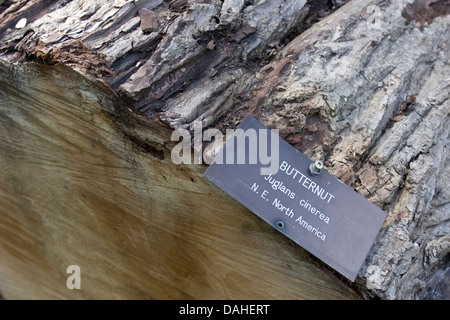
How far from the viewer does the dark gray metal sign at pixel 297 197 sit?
1.04 m

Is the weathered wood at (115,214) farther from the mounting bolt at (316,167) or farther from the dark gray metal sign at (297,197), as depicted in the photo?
the mounting bolt at (316,167)

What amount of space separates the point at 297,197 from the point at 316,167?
9 cm

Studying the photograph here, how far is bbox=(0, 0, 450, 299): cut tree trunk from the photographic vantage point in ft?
3.66

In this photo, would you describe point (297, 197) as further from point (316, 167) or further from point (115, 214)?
point (115, 214)

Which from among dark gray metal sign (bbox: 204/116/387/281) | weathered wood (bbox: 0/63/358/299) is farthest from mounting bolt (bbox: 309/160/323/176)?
weathered wood (bbox: 0/63/358/299)

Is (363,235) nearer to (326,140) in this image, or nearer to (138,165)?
(326,140)

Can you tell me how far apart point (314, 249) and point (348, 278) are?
109mm

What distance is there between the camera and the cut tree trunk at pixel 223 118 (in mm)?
1114

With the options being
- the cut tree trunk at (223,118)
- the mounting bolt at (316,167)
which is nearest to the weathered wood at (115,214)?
the cut tree trunk at (223,118)

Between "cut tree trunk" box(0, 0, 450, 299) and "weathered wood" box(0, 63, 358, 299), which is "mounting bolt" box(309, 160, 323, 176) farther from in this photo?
"weathered wood" box(0, 63, 358, 299)

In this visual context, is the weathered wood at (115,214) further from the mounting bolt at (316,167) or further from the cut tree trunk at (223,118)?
the mounting bolt at (316,167)

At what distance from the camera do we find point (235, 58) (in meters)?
1.23

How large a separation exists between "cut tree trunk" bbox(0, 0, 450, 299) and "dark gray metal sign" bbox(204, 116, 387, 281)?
56 millimetres

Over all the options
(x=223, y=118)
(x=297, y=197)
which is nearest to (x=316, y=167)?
(x=297, y=197)
